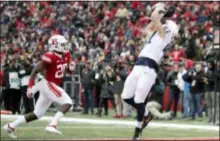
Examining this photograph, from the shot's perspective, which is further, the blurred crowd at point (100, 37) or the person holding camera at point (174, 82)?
the blurred crowd at point (100, 37)

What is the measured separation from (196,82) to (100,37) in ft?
33.7

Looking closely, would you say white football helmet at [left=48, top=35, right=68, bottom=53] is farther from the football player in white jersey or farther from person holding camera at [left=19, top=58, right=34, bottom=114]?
person holding camera at [left=19, top=58, right=34, bottom=114]

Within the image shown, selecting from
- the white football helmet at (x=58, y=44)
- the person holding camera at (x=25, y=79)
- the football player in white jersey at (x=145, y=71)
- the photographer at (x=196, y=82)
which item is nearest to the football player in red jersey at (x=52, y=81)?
the white football helmet at (x=58, y=44)

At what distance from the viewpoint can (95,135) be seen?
1451 centimetres

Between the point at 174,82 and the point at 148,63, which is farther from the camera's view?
the point at 174,82

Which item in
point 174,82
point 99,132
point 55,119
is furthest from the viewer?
point 174,82

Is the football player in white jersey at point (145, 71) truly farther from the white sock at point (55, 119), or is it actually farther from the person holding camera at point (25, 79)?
the person holding camera at point (25, 79)

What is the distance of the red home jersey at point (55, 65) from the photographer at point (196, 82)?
7.94 m

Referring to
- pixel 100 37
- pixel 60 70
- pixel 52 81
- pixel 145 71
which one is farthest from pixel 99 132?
pixel 100 37

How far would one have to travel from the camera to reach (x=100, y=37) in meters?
31.0

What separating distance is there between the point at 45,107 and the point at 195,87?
882 centimetres

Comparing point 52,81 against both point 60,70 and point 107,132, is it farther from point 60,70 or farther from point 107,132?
point 107,132

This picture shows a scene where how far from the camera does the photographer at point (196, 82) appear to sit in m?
21.2

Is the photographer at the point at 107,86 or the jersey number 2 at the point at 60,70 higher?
the jersey number 2 at the point at 60,70
